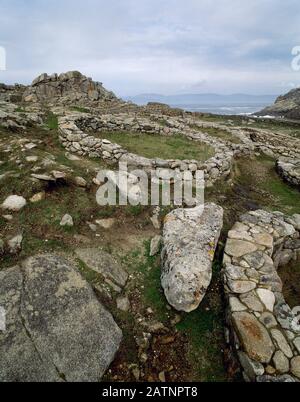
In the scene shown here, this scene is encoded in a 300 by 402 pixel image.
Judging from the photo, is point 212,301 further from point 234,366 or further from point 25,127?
point 25,127

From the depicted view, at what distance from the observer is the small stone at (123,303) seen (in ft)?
18.2

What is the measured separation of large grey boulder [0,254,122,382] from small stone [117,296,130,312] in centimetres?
41

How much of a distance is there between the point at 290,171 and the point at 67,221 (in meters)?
11.4

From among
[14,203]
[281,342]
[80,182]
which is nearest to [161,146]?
[80,182]

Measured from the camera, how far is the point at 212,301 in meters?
5.80

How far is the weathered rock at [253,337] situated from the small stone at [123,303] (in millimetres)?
2218

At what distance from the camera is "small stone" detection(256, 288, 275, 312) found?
522 cm

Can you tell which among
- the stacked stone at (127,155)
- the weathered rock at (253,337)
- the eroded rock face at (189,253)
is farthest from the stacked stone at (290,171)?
the weathered rock at (253,337)

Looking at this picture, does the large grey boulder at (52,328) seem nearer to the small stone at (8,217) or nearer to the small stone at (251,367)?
the small stone at (8,217)

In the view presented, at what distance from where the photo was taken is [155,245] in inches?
285

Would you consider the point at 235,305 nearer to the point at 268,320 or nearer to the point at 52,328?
the point at 268,320

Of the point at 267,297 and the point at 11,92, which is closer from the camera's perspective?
the point at 267,297

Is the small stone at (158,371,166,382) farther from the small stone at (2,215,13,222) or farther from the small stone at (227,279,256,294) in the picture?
the small stone at (2,215,13,222)
